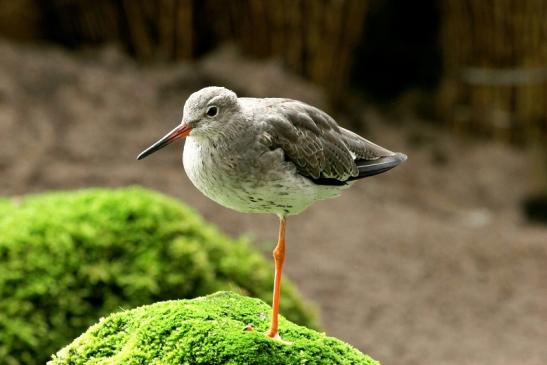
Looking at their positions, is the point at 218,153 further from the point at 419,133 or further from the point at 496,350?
the point at 419,133

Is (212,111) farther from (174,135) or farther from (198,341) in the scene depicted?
(198,341)

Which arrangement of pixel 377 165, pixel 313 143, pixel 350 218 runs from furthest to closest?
1. pixel 350 218
2. pixel 377 165
3. pixel 313 143

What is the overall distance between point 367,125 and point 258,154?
25.7 ft

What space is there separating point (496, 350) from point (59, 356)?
17.7 feet

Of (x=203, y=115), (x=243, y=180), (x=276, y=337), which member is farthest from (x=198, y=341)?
(x=203, y=115)

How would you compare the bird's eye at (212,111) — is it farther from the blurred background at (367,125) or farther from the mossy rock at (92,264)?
the blurred background at (367,125)

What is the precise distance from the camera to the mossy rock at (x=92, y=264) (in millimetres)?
5820

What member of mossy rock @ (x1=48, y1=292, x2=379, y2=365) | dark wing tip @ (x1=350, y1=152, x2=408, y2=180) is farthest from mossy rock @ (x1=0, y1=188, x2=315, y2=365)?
dark wing tip @ (x1=350, y1=152, x2=408, y2=180)

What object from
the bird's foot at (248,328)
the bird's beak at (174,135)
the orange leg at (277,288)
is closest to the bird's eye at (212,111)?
the bird's beak at (174,135)

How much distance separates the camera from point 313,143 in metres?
4.33

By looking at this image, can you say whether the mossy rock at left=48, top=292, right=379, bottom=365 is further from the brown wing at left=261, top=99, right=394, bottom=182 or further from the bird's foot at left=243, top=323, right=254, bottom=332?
the brown wing at left=261, top=99, right=394, bottom=182

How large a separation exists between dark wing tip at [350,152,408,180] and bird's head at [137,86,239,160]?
0.94 metres

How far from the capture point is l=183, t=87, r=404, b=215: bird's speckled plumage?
396 cm

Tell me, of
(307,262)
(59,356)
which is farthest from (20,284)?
(307,262)
